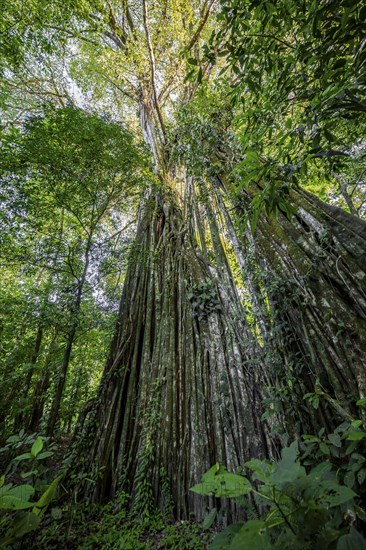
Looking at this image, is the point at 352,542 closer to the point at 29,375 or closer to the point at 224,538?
the point at 224,538

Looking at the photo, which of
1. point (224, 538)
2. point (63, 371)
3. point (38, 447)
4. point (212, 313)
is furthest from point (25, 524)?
point (212, 313)

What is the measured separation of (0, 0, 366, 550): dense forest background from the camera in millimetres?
1175

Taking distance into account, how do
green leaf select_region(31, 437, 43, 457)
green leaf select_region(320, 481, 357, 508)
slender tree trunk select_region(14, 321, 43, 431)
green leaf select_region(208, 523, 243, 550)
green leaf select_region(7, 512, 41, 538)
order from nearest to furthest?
1. green leaf select_region(320, 481, 357, 508)
2. green leaf select_region(208, 523, 243, 550)
3. green leaf select_region(7, 512, 41, 538)
4. green leaf select_region(31, 437, 43, 457)
5. slender tree trunk select_region(14, 321, 43, 431)

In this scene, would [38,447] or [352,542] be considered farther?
[38,447]

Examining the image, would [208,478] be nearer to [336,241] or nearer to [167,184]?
[336,241]

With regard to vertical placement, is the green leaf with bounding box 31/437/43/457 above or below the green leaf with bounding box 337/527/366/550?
above

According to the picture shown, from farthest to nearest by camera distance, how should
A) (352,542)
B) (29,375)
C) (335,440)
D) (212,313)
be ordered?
(29,375), (212,313), (335,440), (352,542)

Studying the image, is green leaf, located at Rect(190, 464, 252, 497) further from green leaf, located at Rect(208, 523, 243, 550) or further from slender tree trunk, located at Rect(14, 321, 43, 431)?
slender tree trunk, located at Rect(14, 321, 43, 431)

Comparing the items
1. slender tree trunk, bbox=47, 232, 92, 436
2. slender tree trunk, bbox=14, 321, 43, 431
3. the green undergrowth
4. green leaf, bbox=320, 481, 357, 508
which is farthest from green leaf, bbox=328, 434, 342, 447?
slender tree trunk, bbox=14, 321, 43, 431

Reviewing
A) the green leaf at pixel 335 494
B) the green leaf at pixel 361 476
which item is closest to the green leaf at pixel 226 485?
the green leaf at pixel 335 494

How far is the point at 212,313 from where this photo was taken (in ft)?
9.33

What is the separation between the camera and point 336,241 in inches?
72.5

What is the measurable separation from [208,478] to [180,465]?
4.96ft

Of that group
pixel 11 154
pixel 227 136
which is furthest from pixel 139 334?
pixel 227 136
